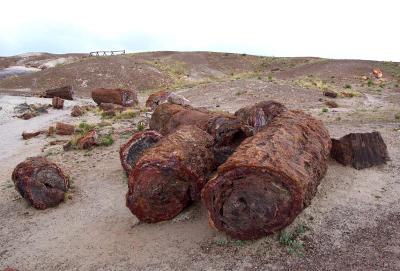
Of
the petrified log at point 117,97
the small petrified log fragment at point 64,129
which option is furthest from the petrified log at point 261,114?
the petrified log at point 117,97

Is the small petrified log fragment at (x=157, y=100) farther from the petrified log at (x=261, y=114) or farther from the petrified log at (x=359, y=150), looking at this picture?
the petrified log at (x=359, y=150)

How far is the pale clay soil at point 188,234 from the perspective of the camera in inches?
255

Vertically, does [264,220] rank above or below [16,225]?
above

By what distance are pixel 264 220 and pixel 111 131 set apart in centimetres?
1081

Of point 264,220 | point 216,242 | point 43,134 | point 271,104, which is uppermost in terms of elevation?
point 271,104

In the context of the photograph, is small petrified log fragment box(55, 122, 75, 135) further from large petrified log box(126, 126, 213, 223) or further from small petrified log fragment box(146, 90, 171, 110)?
large petrified log box(126, 126, 213, 223)

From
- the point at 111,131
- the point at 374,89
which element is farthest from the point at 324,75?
the point at 111,131

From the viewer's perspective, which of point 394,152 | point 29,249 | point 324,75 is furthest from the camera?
point 324,75

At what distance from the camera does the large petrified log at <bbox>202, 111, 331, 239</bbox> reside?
21.0 ft

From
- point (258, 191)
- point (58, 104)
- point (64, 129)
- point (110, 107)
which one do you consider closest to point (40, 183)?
point (258, 191)

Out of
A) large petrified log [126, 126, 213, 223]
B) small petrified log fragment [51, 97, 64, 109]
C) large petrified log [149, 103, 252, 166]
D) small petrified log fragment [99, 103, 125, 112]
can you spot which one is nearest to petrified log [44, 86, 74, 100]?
small petrified log fragment [51, 97, 64, 109]

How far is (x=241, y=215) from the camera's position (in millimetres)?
6617

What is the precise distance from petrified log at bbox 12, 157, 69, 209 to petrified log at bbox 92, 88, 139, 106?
15038 millimetres

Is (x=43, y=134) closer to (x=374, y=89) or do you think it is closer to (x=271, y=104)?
(x=271, y=104)
